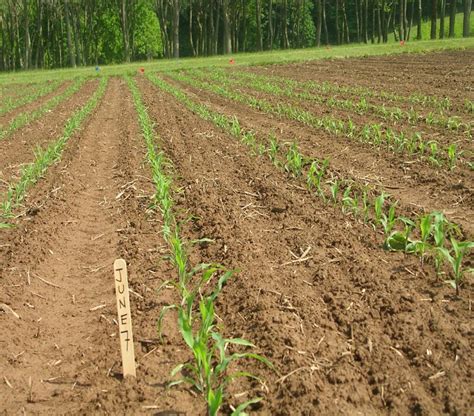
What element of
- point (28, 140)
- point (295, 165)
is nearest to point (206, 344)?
point (295, 165)

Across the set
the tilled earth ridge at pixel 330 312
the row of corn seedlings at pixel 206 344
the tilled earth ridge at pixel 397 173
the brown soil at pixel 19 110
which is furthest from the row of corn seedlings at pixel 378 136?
the brown soil at pixel 19 110

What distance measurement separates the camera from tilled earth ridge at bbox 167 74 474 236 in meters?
5.00

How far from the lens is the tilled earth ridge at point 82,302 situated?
268 cm

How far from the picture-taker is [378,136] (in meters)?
7.80

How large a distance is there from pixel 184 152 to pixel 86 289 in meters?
4.30

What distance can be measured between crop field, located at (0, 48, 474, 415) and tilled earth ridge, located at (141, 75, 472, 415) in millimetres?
11

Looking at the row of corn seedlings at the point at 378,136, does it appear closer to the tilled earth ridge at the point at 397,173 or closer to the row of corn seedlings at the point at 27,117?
the tilled earth ridge at the point at 397,173

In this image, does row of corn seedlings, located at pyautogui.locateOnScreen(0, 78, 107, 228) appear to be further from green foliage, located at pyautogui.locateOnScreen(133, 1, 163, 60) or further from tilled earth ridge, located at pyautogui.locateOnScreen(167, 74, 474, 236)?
green foliage, located at pyautogui.locateOnScreen(133, 1, 163, 60)

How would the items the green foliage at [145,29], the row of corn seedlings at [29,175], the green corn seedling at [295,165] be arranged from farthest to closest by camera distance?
the green foliage at [145,29] < the green corn seedling at [295,165] < the row of corn seedlings at [29,175]

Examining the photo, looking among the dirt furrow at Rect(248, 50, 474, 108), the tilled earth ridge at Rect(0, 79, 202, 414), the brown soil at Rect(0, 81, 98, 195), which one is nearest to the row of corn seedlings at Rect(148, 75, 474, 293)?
the tilled earth ridge at Rect(0, 79, 202, 414)

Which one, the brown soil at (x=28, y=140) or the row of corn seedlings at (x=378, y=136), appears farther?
the brown soil at (x=28, y=140)

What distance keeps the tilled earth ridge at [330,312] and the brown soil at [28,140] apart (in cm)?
382

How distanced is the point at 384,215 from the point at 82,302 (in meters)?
2.43

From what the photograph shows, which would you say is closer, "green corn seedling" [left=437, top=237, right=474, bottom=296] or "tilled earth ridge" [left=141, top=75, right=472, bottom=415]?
"tilled earth ridge" [left=141, top=75, right=472, bottom=415]
